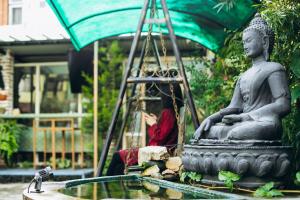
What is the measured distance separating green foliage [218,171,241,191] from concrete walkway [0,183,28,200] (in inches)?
215

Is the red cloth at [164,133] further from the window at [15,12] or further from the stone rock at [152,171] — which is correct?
the window at [15,12]

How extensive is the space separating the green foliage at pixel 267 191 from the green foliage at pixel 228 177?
0.75 feet

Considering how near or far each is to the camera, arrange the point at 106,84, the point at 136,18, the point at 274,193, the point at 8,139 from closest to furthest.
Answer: the point at 274,193
the point at 136,18
the point at 106,84
the point at 8,139

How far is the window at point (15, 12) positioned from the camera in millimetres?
15539

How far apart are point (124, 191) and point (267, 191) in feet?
4.71

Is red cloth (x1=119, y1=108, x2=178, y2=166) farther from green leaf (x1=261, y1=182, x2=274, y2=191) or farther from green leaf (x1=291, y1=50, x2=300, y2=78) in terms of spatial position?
green leaf (x1=261, y1=182, x2=274, y2=191)

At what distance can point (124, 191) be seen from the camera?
4625 millimetres

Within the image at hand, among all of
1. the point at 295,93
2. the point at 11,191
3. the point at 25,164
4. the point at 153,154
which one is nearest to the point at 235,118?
the point at 295,93

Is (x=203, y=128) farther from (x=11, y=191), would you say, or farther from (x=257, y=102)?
(x=11, y=191)

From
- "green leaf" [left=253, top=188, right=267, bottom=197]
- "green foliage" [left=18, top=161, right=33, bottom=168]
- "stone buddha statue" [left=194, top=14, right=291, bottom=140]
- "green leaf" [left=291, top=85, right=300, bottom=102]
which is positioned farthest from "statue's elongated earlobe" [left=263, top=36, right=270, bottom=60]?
"green foliage" [left=18, top=161, right=33, bottom=168]

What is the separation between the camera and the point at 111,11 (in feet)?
25.7

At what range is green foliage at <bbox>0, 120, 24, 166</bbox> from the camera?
502 inches

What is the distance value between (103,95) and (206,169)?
8420 millimetres

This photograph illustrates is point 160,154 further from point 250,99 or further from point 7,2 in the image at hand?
point 7,2
